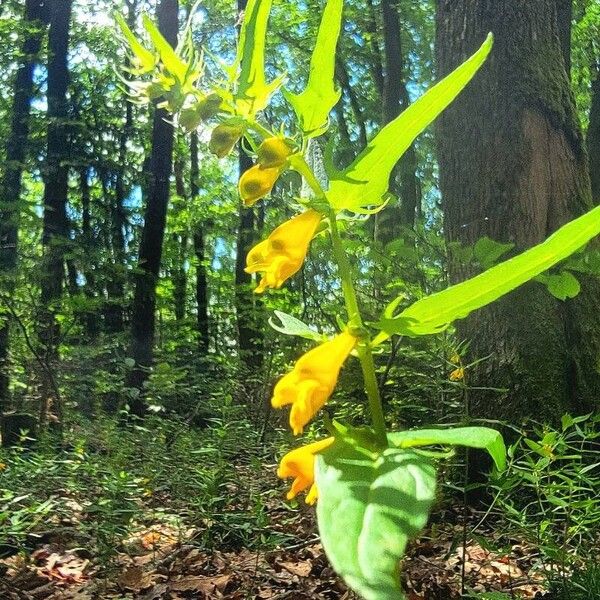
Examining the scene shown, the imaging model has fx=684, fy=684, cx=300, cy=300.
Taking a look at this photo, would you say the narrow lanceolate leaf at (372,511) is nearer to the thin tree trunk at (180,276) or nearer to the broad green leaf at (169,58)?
the broad green leaf at (169,58)

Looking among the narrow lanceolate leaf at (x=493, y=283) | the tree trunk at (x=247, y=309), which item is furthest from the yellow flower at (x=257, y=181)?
the tree trunk at (x=247, y=309)

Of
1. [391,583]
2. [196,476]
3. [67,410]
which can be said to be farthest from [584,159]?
[67,410]

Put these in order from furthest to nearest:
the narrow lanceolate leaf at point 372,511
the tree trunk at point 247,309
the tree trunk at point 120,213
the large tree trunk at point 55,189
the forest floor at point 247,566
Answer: the tree trunk at point 120,213 < the tree trunk at point 247,309 < the large tree trunk at point 55,189 < the forest floor at point 247,566 < the narrow lanceolate leaf at point 372,511

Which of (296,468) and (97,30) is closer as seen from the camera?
(296,468)

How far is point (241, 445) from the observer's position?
3.31 m

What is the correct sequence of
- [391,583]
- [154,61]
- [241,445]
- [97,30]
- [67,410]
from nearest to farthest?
[391,583]
[154,61]
[241,445]
[67,410]
[97,30]

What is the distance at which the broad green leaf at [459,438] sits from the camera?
0.65 meters

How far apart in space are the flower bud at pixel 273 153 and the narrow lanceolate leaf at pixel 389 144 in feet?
0.24

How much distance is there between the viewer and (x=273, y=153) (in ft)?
2.63

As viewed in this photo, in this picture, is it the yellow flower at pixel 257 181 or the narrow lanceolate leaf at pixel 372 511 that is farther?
the yellow flower at pixel 257 181

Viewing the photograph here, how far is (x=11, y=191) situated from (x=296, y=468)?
9.27 metres

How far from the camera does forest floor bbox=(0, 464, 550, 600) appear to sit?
2297mm

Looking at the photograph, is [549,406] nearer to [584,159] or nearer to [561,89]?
[584,159]

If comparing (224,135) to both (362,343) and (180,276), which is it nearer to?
(362,343)
